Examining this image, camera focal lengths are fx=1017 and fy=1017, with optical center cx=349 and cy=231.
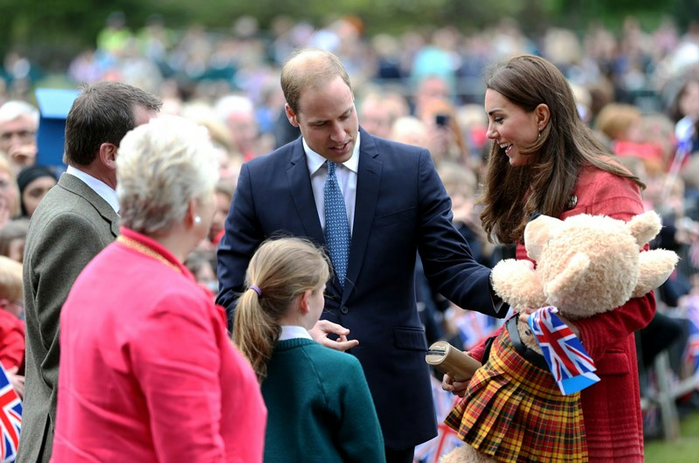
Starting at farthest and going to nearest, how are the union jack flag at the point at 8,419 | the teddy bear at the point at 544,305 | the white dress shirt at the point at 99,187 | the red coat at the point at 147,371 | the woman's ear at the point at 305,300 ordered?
the union jack flag at the point at 8,419
the white dress shirt at the point at 99,187
the woman's ear at the point at 305,300
the teddy bear at the point at 544,305
the red coat at the point at 147,371

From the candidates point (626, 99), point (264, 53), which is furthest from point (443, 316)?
point (264, 53)

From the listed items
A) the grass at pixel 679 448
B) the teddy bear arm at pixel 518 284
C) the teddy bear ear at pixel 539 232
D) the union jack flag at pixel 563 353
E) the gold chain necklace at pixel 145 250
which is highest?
the gold chain necklace at pixel 145 250

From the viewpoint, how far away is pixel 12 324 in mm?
4824

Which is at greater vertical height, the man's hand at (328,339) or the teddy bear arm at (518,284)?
the teddy bear arm at (518,284)

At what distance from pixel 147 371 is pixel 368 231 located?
1.74 meters

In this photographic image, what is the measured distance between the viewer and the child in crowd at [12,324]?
4.73 m

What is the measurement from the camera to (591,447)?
357 centimetres

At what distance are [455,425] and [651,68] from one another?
23.4 metres

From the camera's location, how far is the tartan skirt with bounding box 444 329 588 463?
350cm

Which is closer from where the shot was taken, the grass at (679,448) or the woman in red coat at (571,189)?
the woman in red coat at (571,189)

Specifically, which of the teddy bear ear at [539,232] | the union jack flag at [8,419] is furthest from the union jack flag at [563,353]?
the union jack flag at [8,419]

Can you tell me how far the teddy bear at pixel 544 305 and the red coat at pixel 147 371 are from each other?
1120 mm

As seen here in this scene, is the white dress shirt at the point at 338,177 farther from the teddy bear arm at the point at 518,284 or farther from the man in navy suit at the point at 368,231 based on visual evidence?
the teddy bear arm at the point at 518,284

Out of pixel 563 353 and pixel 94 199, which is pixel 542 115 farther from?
pixel 94 199
